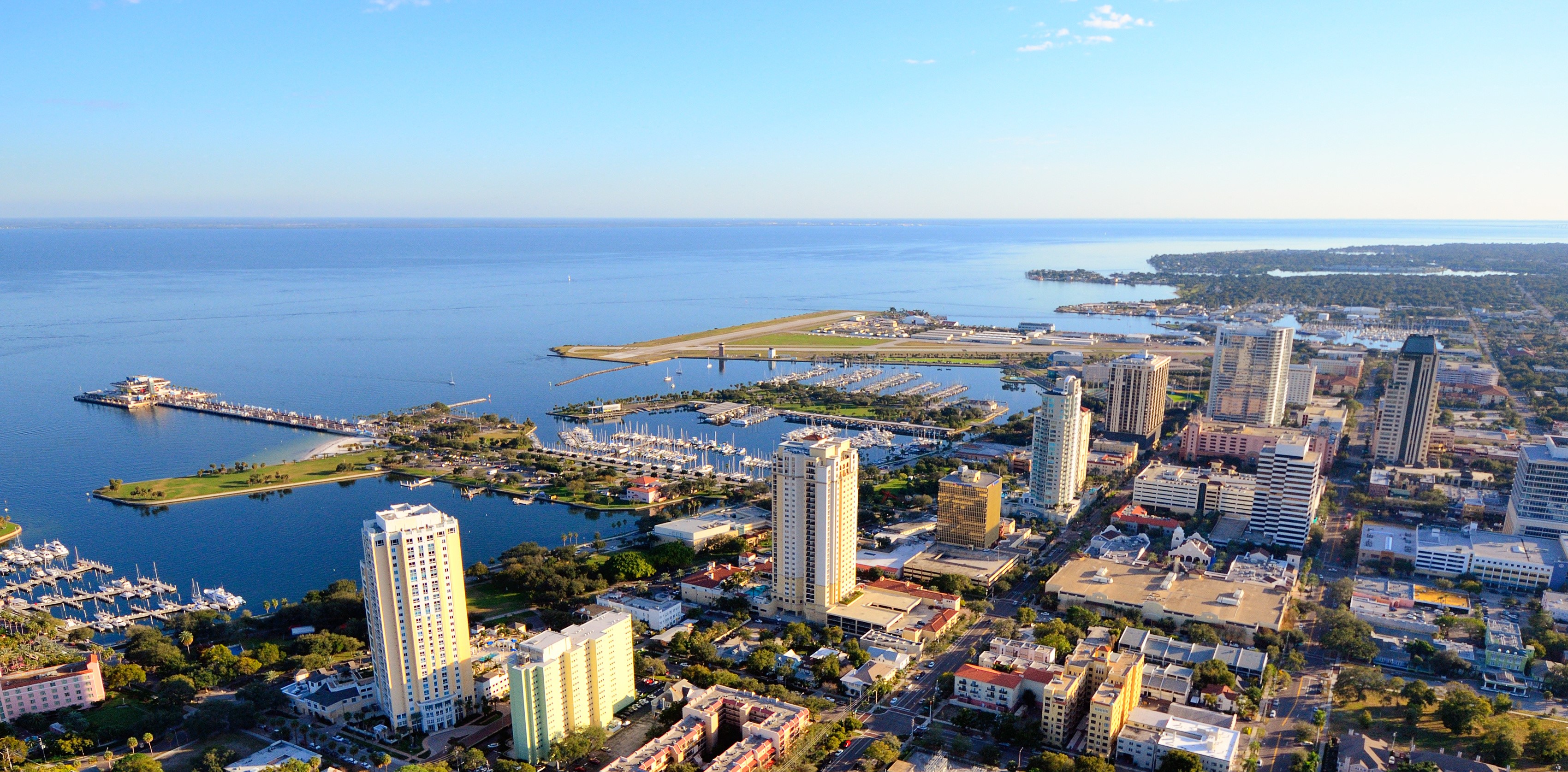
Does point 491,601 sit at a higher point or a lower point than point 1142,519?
lower

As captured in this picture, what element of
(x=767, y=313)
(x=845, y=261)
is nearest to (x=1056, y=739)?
(x=767, y=313)

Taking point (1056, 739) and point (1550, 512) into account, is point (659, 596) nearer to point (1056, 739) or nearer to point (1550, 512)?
point (1056, 739)

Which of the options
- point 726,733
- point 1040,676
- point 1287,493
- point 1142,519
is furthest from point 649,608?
point 1287,493

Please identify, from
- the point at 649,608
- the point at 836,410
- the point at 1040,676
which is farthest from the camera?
the point at 836,410

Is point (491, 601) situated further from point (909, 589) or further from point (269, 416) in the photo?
point (269, 416)

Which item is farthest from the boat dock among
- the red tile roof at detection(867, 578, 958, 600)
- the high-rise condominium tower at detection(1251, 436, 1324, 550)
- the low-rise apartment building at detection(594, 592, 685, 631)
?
the high-rise condominium tower at detection(1251, 436, 1324, 550)

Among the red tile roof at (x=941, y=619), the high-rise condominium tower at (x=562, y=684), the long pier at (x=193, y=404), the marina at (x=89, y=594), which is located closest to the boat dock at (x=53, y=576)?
the marina at (x=89, y=594)

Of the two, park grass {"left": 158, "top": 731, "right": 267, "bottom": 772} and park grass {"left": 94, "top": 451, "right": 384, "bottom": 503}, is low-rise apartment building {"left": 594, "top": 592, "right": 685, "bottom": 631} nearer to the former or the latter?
park grass {"left": 158, "top": 731, "right": 267, "bottom": 772}
